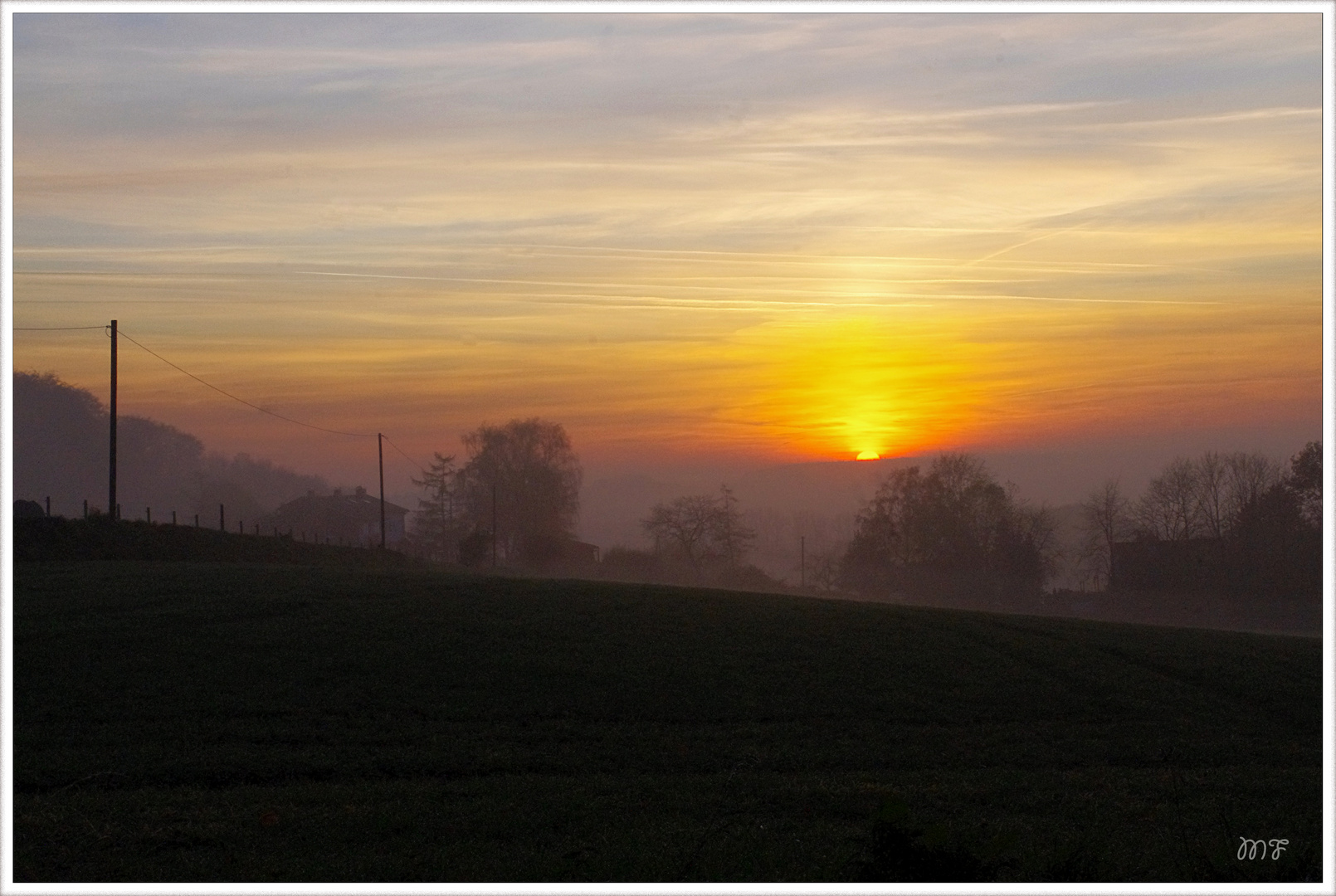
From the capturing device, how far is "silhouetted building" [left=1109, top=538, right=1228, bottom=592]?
89975mm

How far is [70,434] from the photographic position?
122 metres

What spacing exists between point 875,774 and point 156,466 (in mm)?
153740

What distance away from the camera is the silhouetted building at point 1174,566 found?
3542 inches

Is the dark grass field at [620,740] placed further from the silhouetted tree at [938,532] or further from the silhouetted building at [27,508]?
the silhouetted tree at [938,532]

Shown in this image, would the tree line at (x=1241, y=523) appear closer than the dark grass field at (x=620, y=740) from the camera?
No

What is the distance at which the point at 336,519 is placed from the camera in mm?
127500

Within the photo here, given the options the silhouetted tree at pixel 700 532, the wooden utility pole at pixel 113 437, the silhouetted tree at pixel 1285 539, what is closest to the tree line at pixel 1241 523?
the silhouetted tree at pixel 1285 539

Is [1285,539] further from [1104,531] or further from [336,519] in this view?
[336,519]

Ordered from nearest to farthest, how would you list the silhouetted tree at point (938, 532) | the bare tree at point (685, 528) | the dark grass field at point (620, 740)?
the dark grass field at point (620, 740), the silhouetted tree at point (938, 532), the bare tree at point (685, 528)

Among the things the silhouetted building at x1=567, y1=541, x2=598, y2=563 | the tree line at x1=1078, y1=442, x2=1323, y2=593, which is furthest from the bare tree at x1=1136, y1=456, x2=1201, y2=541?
the silhouetted building at x1=567, y1=541, x2=598, y2=563

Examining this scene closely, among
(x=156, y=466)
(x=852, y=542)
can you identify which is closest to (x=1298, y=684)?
(x=852, y=542)

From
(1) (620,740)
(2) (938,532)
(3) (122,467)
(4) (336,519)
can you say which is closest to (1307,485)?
(2) (938,532)

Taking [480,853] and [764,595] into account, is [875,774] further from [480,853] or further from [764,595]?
[764,595]

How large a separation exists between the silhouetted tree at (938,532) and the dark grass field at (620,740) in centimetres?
6672
